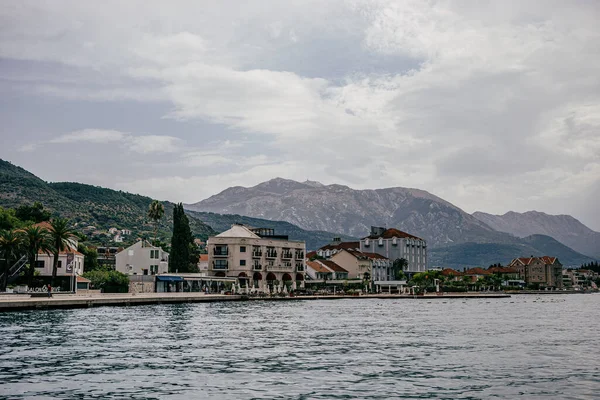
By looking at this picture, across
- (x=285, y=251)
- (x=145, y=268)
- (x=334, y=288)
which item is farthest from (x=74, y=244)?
(x=334, y=288)

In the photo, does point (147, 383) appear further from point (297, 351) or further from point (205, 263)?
point (205, 263)

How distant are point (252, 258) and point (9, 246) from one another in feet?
237

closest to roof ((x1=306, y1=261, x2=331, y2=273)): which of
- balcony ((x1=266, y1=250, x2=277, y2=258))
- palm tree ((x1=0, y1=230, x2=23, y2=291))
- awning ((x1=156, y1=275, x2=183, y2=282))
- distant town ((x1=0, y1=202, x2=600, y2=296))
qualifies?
distant town ((x1=0, y1=202, x2=600, y2=296))

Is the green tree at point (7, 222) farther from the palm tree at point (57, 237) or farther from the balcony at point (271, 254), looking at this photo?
the balcony at point (271, 254)

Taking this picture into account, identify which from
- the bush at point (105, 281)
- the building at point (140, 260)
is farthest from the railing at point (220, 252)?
the bush at point (105, 281)

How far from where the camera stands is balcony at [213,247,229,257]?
157 m

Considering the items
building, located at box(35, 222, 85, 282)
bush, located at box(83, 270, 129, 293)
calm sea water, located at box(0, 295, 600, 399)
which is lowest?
calm sea water, located at box(0, 295, 600, 399)

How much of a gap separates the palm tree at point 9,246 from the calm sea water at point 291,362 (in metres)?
36.5

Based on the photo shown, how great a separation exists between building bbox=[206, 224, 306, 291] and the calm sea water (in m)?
96.1

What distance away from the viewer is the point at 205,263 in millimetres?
183250

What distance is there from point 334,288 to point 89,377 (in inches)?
6085

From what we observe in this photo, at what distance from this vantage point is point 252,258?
159m

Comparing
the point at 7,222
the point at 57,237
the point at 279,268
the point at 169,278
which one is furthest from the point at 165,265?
the point at 57,237

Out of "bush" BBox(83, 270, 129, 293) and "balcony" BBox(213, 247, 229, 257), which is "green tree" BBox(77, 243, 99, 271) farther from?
"balcony" BBox(213, 247, 229, 257)
